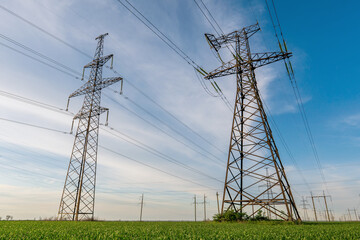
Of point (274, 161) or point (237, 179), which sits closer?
point (274, 161)

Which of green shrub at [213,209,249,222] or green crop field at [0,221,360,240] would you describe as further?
green shrub at [213,209,249,222]

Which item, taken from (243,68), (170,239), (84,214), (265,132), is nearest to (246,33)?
(243,68)

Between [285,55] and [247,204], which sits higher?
[285,55]

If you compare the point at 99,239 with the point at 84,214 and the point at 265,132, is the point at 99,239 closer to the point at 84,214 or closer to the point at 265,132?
the point at 265,132

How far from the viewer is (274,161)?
1538 cm

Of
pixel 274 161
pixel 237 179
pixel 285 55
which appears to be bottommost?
pixel 237 179

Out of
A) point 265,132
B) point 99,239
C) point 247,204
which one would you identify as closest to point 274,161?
point 265,132

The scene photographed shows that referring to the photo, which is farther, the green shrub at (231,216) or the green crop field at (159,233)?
the green shrub at (231,216)

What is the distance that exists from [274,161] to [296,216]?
425 cm

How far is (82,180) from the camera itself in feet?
68.4

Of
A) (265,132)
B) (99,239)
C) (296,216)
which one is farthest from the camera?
(265,132)

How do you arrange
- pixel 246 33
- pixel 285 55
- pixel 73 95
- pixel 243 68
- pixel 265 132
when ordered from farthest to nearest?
pixel 73 95 < pixel 246 33 < pixel 243 68 < pixel 285 55 < pixel 265 132

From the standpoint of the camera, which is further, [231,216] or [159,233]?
[231,216]

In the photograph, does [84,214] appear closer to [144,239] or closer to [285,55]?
[144,239]
